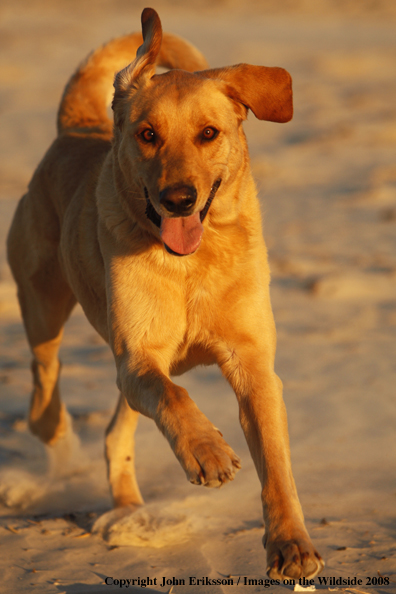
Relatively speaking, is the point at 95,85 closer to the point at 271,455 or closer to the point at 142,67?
the point at 142,67

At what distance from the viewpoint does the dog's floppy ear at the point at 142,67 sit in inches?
144

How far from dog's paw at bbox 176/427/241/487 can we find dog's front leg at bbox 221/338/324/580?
35cm

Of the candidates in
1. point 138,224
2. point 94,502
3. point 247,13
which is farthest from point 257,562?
point 247,13

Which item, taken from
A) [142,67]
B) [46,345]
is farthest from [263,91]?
[46,345]

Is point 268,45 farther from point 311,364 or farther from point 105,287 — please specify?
point 105,287

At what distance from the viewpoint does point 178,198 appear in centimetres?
320

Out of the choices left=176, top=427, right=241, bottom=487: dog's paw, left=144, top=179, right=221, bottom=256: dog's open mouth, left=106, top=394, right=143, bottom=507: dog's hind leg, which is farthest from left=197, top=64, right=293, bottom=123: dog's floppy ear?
left=106, top=394, right=143, bottom=507: dog's hind leg

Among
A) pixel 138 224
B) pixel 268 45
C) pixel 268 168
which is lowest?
pixel 268 168

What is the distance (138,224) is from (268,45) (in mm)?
17574

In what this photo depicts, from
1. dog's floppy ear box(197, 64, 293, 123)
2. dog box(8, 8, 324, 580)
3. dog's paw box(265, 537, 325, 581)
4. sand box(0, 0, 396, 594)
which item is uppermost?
dog's floppy ear box(197, 64, 293, 123)

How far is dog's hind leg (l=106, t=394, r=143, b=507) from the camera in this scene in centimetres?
441

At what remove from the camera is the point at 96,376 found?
244 inches

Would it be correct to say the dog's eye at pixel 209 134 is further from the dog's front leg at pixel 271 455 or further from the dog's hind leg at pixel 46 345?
the dog's hind leg at pixel 46 345

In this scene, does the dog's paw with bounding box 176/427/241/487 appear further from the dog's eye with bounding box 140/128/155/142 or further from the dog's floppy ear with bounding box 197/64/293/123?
the dog's floppy ear with bounding box 197/64/293/123
